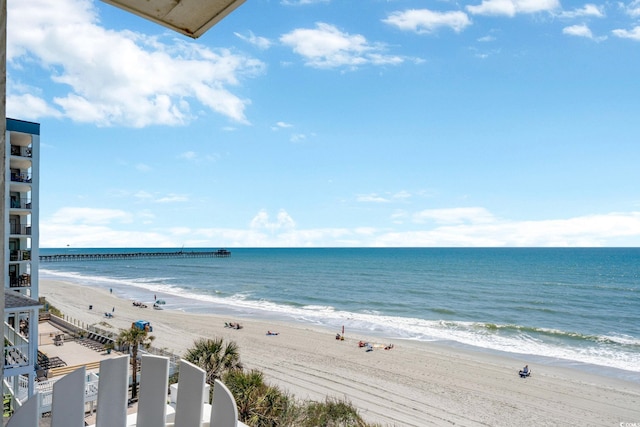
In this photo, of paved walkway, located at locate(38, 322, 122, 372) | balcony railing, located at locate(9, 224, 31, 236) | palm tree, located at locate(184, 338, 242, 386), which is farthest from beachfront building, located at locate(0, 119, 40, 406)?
palm tree, located at locate(184, 338, 242, 386)

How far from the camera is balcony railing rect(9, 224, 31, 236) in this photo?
1947 centimetres

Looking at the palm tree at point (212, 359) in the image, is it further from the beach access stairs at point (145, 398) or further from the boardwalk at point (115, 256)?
the boardwalk at point (115, 256)

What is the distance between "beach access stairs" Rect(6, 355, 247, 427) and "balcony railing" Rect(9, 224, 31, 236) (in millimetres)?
20050

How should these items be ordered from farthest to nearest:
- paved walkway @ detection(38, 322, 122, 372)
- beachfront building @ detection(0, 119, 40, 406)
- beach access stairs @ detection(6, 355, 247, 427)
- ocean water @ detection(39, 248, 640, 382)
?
1. ocean water @ detection(39, 248, 640, 382)
2. paved walkway @ detection(38, 322, 122, 372)
3. beachfront building @ detection(0, 119, 40, 406)
4. beach access stairs @ detection(6, 355, 247, 427)

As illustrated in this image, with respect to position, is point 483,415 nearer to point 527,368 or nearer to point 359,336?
point 527,368

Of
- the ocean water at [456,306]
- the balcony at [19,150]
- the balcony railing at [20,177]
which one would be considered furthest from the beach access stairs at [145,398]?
the ocean water at [456,306]

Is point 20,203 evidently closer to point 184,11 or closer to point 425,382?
point 425,382

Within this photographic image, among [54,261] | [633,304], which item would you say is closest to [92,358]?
[633,304]

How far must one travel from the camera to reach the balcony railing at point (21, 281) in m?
19.0

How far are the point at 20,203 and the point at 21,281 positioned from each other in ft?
11.4

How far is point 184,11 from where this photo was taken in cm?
180

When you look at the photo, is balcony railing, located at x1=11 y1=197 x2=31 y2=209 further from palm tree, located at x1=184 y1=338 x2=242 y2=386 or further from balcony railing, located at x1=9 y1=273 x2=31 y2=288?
palm tree, located at x1=184 y1=338 x2=242 y2=386

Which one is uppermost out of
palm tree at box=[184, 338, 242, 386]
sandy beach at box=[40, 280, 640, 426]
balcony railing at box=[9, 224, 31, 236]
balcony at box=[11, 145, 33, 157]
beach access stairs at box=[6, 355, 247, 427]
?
balcony at box=[11, 145, 33, 157]

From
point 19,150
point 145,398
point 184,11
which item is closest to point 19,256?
point 19,150
